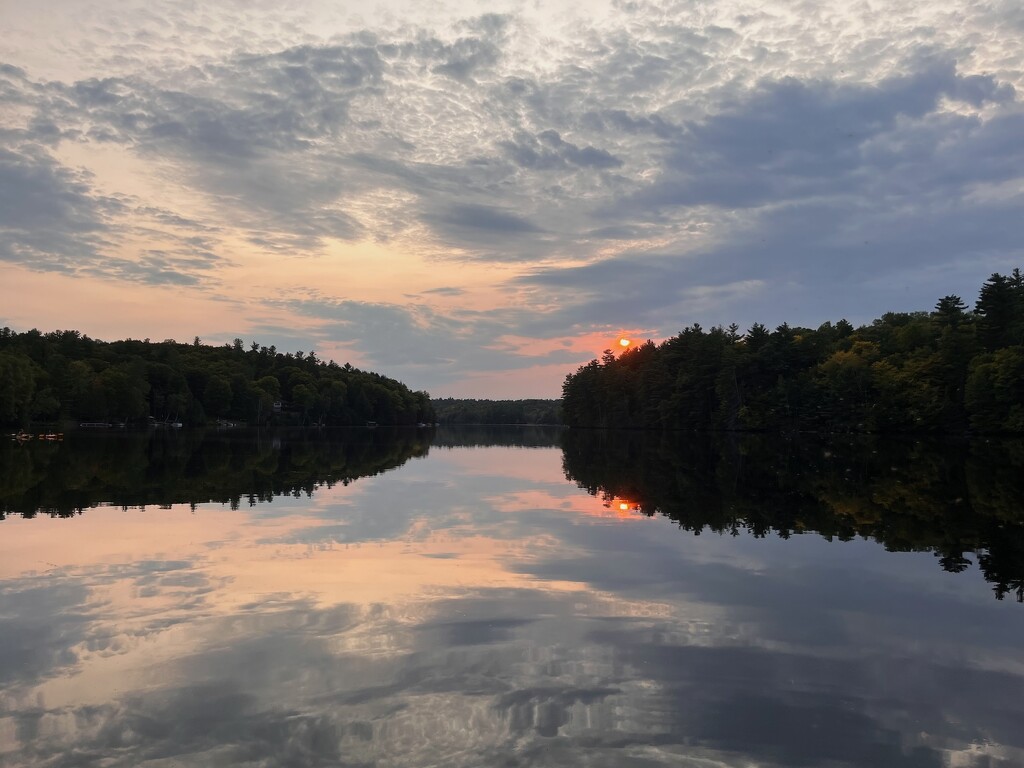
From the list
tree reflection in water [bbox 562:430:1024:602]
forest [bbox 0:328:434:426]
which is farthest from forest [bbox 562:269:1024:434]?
forest [bbox 0:328:434:426]

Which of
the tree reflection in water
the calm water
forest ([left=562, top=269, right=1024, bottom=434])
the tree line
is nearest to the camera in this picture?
the calm water

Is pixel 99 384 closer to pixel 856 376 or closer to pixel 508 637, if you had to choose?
pixel 856 376

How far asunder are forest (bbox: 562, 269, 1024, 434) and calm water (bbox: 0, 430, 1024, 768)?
71119 millimetres

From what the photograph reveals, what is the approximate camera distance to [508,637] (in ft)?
36.3

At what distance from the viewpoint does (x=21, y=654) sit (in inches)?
397

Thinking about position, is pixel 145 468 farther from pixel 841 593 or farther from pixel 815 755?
pixel 815 755

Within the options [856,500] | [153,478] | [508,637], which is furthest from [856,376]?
[508,637]

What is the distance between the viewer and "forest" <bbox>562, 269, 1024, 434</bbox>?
282 ft

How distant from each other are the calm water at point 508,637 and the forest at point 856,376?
71.1 metres

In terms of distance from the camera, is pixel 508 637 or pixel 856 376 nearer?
pixel 508 637

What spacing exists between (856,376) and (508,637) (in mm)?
102127

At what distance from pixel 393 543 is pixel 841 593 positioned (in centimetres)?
1025

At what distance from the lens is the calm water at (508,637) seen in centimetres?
765

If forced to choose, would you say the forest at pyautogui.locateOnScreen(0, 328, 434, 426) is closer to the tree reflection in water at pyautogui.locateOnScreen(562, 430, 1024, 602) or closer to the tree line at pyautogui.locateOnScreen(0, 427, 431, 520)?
the tree line at pyautogui.locateOnScreen(0, 427, 431, 520)
